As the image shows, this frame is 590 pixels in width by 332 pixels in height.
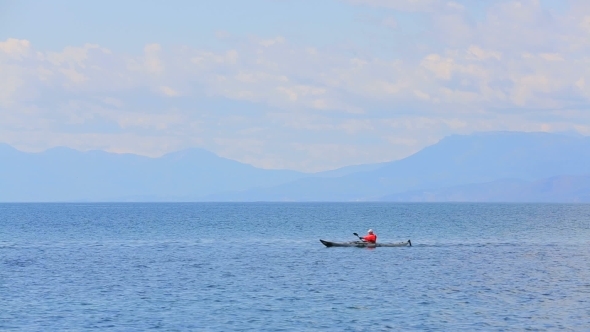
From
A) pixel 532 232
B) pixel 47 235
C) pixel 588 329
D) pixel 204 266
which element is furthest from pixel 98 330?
pixel 532 232

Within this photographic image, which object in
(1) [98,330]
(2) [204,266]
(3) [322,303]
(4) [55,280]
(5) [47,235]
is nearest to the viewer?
(1) [98,330]

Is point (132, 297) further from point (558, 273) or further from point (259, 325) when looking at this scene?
point (558, 273)

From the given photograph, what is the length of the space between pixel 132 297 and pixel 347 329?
16473 mm

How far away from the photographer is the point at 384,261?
77.5 metres

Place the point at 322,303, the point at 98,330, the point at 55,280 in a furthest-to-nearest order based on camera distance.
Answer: the point at 55,280 < the point at 322,303 < the point at 98,330

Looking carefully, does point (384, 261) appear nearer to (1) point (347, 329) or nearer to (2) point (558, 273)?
(2) point (558, 273)

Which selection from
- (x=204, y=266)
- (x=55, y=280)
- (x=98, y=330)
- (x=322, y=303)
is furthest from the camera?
(x=204, y=266)

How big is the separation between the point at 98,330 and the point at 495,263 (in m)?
41.9

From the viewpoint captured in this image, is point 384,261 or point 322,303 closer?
point 322,303

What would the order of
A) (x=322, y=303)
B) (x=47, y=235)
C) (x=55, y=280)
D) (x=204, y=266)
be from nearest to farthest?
(x=322, y=303)
(x=55, y=280)
(x=204, y=266)
(x=47, y=235)

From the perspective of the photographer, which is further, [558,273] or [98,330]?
[558,273]

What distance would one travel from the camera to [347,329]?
43.9 m

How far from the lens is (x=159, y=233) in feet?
419

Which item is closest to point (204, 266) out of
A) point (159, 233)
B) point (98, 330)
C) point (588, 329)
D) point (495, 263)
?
point (495, 263)
